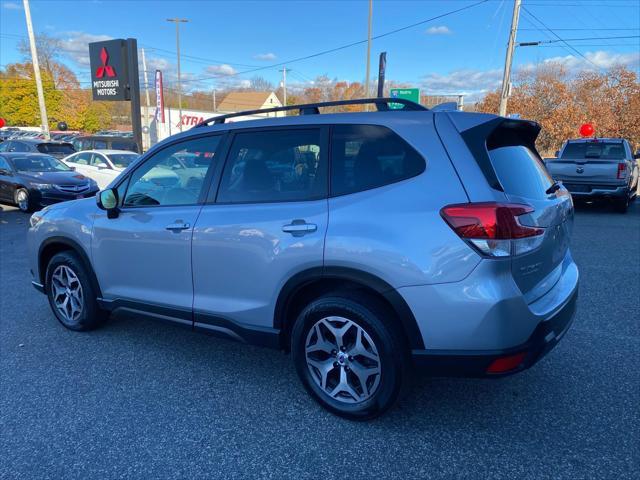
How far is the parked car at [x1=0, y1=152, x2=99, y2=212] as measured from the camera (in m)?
11.2

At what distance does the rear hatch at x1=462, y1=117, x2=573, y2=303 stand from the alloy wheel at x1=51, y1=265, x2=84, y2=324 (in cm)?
349

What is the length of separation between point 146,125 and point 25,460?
30.8 meters

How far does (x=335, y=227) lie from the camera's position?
8.26 ft

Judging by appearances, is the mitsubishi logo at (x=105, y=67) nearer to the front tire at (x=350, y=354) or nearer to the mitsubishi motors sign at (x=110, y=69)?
the mitsubishi motors sign at (x=110, y=69)

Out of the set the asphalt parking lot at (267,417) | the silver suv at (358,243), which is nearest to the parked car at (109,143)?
the asphalt parking lot at (267,417)

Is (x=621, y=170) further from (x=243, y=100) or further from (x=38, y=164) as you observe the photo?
(x=243, y=100)

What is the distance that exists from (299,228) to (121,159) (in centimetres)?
1407

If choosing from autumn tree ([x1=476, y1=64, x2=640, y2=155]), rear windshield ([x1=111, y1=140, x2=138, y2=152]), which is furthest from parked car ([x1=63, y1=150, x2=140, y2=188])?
autumn tree ([x1=476, y1=64, x2=640, y2=155])

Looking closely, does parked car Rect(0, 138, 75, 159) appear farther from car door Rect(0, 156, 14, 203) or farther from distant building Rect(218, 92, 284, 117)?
distant building Rect(218, 92, 284, 117)

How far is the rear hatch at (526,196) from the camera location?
2307mm

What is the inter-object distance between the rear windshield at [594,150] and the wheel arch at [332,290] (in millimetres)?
11222

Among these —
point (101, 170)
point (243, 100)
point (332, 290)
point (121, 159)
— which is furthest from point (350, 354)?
point (243, 100)

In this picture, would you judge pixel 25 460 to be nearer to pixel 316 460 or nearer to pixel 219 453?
pixel 219 453

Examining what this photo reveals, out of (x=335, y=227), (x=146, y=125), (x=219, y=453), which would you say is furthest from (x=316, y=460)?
(x=146, y=125)
